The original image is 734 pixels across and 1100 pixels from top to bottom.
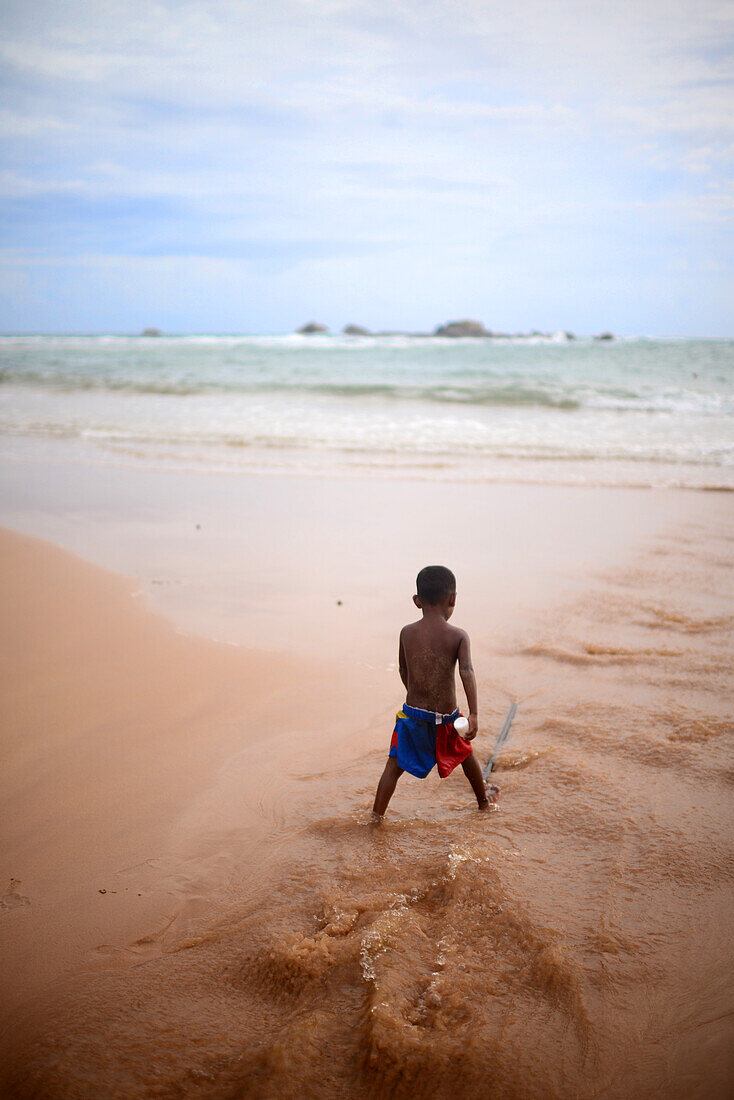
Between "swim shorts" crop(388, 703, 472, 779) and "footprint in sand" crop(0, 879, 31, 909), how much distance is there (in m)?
1.43

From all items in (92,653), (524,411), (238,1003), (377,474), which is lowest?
(238,1003)

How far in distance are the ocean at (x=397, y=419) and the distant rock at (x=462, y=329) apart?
57.3 m

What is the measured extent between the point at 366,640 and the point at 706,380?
82.1ft

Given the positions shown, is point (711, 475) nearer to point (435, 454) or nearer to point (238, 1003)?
point (435, 454)

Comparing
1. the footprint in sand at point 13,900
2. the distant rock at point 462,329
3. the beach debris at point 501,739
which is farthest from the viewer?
the distant rock at point 462,329

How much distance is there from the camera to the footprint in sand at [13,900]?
2.43m

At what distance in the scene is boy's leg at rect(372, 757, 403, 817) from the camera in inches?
112

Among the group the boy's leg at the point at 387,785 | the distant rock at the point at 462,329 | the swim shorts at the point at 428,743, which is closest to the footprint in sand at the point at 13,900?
the boy's leg at the point at 387,785

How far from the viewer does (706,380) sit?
2534cm

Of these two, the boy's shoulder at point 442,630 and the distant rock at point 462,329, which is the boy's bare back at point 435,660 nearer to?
the boy's shoulder at point 442,630

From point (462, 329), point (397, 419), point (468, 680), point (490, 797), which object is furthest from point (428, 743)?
point (462, 329)

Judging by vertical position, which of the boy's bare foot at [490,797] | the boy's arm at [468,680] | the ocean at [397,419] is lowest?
the boy's bare foot at [490,797]

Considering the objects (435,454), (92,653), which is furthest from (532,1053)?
(435,454)

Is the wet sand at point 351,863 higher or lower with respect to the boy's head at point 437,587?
lower
